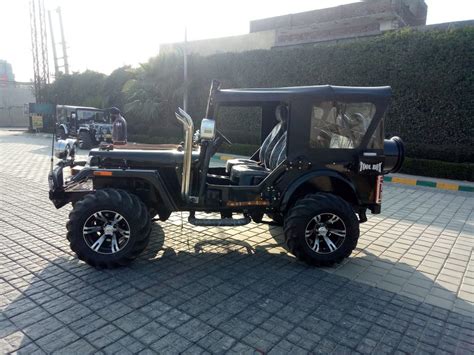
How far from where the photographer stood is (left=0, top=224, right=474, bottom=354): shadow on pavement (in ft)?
9.19

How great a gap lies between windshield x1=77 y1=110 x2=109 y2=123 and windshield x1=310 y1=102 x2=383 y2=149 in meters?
15.5

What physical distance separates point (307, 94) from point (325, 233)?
5.45 ft

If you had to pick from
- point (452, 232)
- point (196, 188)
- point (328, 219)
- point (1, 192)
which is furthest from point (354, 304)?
point (1, 192)

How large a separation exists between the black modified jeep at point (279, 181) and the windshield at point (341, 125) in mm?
12

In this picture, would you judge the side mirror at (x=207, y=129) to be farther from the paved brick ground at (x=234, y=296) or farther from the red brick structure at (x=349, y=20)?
the red brick structure at (x=349, y=20)

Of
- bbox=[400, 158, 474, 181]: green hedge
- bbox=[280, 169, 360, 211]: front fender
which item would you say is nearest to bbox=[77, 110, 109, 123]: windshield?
bbox=[400, 158, 474, 181]: green hedge

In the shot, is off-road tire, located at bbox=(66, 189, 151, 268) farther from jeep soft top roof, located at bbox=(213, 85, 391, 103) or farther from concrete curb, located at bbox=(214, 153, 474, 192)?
concrete curb, located at bbox=(214, 153, 474, 192)

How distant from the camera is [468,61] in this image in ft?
34.4

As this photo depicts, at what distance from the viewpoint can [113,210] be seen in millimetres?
3965

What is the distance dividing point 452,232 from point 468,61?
282 inches

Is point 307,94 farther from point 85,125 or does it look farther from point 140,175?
point 85,125

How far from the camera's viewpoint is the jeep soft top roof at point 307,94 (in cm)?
419

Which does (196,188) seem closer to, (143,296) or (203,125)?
(203,125)

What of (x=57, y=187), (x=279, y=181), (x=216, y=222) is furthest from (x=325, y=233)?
(x=57, y=187)
